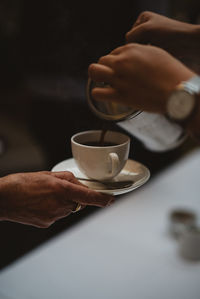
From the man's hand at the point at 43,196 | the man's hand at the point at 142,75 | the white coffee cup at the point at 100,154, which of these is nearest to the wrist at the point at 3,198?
the man's hand at the point at 43,196

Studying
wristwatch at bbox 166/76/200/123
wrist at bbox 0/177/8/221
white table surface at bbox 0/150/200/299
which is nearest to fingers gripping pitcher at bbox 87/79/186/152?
wristwatch at bbox 166/76/200/123

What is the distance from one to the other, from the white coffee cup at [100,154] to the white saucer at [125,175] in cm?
2

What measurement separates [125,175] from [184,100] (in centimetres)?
20

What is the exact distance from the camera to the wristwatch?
41cm

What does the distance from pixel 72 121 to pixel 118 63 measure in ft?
1.26

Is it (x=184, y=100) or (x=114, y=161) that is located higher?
(x=184, y=100)

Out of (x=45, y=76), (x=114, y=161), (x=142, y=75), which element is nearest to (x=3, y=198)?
(x=114, y=161)

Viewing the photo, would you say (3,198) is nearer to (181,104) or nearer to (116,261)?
(181,104)

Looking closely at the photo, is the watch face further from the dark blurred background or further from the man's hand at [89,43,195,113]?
the dark blurred background

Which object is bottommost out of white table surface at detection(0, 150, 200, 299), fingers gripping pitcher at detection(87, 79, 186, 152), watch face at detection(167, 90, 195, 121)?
white table surface at detection(0, 150, 200, 299)

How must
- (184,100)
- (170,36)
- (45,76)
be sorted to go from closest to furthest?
1. (184,100)
2. (170,36)
3. (45,76)

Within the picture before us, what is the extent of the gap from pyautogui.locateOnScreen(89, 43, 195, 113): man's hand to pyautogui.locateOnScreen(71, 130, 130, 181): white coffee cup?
4.4 inches

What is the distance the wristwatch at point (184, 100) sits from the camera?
41cm

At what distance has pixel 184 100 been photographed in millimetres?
415
